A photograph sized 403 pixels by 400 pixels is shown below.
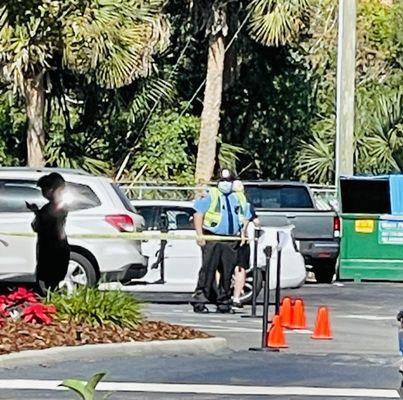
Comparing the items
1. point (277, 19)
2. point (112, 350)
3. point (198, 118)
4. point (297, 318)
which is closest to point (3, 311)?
point (112, 350)

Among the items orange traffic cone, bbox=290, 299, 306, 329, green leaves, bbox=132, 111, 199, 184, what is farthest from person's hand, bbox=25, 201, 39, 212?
green leaves, bbox=132, 111, 199, 184

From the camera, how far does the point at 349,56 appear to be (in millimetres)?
25969

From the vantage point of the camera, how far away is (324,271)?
24.6m

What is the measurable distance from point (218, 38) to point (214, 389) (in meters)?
20.1

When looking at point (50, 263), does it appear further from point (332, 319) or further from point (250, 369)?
point (332, 319)

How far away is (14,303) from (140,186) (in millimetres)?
15580

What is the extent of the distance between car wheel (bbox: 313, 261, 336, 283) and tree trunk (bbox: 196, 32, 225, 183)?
18.8ft

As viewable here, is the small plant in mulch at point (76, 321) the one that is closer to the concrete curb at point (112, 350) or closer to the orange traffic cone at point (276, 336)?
the concrete curb at point (112, 350)

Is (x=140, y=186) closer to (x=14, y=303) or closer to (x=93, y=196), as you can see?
(x=93, y=196)

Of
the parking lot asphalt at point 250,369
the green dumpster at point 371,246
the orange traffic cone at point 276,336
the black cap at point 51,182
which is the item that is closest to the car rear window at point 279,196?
the green dumpster at point 371,246

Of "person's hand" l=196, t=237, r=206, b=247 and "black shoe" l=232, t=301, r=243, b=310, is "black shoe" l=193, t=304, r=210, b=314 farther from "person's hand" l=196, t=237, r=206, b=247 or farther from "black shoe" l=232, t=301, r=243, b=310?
"person's hand" l=196, t=237, r=206, b=247

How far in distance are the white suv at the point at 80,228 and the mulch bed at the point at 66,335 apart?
4.44 m

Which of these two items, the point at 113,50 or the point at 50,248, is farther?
the point at 113,50

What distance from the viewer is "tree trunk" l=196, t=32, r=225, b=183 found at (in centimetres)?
2995
